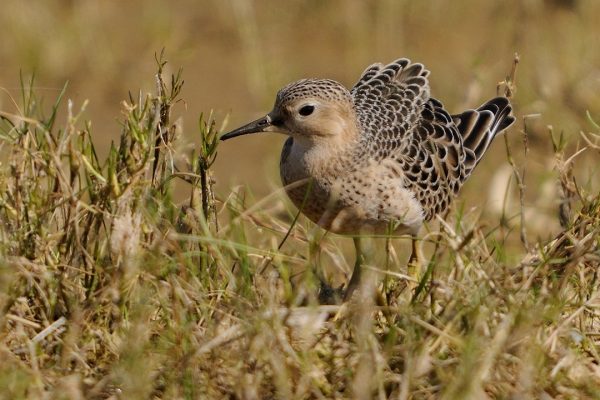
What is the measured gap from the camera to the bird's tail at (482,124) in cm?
590

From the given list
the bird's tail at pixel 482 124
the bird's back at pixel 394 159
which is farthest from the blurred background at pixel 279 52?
the bird's back at pixel 394 159

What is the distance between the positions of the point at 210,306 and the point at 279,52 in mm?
6287

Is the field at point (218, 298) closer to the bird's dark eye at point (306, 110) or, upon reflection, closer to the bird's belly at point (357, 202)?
the bird's belly at point (357, 202)

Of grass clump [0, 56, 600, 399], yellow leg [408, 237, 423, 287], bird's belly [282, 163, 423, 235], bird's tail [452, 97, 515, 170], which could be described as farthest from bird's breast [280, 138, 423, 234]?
bird's tail [452, 97, 515, 170]

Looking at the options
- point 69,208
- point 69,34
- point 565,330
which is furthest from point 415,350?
point 69,34

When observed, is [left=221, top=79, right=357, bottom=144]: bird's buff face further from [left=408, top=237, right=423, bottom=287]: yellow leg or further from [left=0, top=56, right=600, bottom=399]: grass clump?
[left=0, top=56, right=600, bottom=399]: grass clump

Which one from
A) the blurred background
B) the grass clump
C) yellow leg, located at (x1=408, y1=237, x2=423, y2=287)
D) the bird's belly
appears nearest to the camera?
the grass clump

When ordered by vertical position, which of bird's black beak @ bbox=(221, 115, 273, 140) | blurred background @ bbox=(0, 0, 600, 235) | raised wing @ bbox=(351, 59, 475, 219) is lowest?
bird's black beak @ bbox=(221, 115, 273, 140)

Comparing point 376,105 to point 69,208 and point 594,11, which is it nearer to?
point 69,208

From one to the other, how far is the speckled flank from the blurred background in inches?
88.6

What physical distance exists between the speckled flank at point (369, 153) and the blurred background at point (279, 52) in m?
2.25

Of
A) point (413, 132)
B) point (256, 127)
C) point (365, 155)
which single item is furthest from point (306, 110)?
point (413, 132)

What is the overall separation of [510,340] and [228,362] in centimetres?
85

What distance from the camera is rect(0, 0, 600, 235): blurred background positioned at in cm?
856
